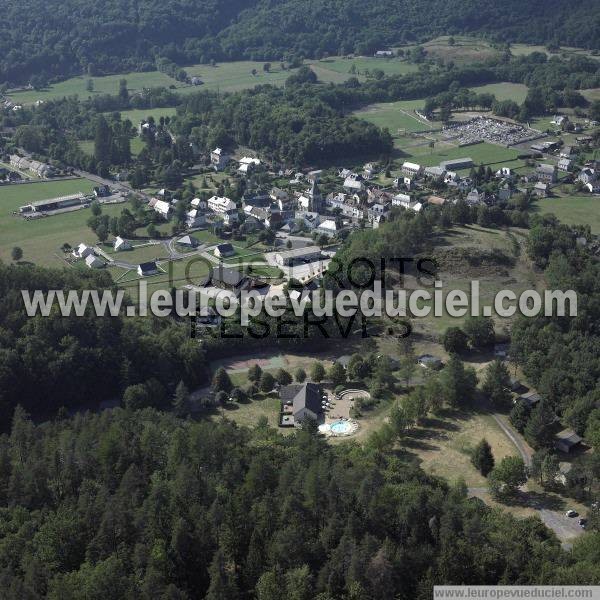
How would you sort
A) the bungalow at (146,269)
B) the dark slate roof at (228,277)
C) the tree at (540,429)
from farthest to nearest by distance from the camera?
1. the bungalow at (146,269)
2. the dark slate roof at (228,277)
3. the tree at (540,429)

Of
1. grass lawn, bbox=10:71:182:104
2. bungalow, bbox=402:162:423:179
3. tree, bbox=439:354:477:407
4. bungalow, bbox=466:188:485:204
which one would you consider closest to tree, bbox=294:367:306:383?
tree, bbox=439:354:477:407

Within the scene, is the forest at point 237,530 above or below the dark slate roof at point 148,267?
above

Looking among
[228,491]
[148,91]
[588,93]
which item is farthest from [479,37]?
[228,491]

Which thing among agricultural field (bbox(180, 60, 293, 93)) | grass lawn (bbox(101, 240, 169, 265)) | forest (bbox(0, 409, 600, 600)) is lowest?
grass lawn (bbox(101, 240, 169, 265))

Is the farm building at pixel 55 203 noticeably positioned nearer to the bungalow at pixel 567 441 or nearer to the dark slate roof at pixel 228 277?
the dark slate roof at pixel 228 277

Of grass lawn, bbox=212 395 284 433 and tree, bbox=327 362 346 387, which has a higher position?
tree, bbox=327 362 346 387

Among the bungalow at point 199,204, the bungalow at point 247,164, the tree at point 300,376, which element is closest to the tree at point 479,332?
the tree at point 300,376

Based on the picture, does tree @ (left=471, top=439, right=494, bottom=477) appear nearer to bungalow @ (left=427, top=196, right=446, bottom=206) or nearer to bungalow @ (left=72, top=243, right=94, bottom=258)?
bungalow @ (left=72, top=243, right=94, bottom=258)
